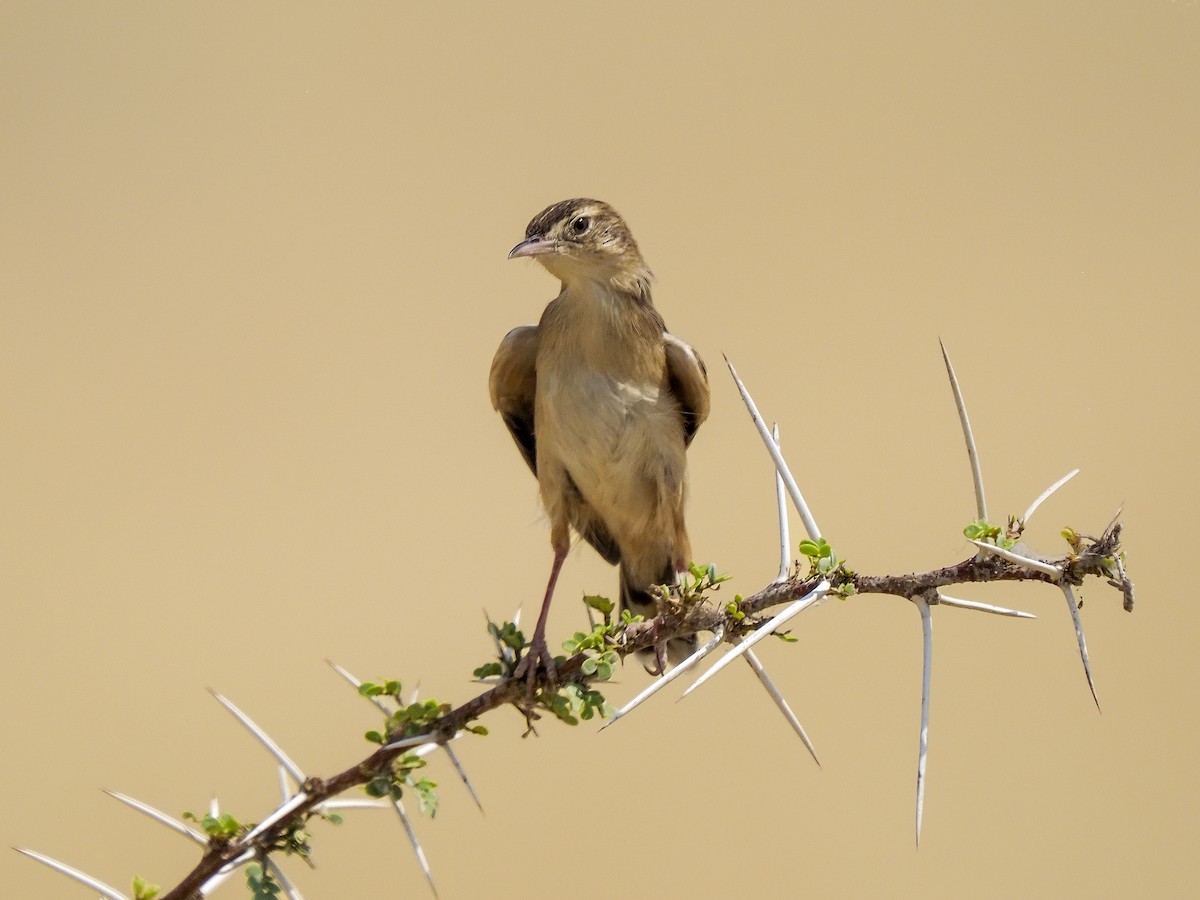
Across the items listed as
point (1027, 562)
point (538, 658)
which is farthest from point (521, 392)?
Answer: point (1027, 562)

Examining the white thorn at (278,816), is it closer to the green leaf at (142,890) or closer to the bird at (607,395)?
the green leaf at (142,890)

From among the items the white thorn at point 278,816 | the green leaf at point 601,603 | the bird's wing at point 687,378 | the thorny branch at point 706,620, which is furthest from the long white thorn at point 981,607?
the bird's wing at point 687,378

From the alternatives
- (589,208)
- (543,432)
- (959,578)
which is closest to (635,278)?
(589,208)

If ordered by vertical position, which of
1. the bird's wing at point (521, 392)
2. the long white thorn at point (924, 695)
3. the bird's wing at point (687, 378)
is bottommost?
the long white thorn at point (924, 695)

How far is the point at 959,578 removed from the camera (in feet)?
8.33

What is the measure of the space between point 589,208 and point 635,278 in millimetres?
376

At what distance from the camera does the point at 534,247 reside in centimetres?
457

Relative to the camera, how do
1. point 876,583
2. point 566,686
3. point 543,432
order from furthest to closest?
point 543,432 → point 566,686 → point 876,583

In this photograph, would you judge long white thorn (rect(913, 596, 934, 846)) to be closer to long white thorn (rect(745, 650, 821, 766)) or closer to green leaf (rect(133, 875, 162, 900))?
long white thorn (rect(745, 650, 821, 766))

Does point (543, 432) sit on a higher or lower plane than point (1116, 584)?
higher

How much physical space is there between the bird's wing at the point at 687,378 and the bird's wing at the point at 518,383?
597 millimetres

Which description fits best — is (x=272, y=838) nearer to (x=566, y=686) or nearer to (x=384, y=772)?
(x=384, y=772)

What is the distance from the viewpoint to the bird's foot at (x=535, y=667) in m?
3.04

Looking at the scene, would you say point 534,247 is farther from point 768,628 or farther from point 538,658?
point 768,628
